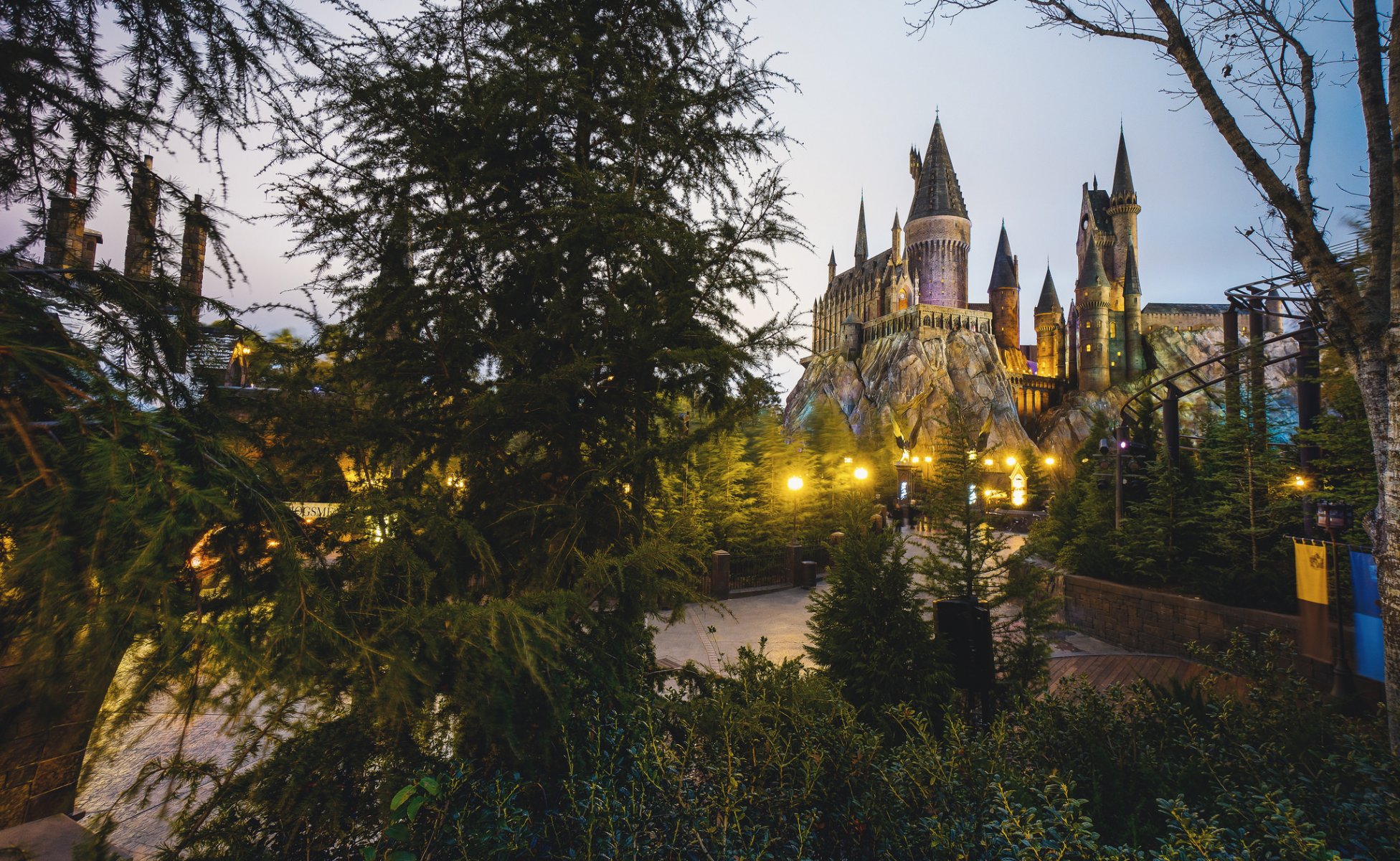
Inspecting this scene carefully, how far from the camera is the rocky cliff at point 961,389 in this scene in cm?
5953

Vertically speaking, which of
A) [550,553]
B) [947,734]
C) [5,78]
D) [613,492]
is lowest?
[947,734]

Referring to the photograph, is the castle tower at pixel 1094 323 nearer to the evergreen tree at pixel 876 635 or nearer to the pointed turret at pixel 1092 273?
the pointed turret at pixel 1092 273

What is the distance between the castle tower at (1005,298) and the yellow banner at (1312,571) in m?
70.5

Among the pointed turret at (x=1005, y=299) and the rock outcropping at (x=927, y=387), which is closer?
the rock outcropping at (x=927, y=387)

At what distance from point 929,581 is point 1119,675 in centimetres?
333

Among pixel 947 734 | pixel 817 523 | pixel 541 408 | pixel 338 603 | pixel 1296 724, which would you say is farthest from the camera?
pixel 817 523

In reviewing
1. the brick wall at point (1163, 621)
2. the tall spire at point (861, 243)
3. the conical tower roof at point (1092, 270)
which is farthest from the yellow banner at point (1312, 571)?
the tall spire at point (861, 243)

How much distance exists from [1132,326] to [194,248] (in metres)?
78.8

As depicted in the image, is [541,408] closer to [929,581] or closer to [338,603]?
[338,603]

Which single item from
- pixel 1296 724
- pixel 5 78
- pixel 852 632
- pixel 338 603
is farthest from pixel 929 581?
pixel 5 78

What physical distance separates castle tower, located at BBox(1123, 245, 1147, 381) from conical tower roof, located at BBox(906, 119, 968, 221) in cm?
2047

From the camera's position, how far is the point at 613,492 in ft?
11.9

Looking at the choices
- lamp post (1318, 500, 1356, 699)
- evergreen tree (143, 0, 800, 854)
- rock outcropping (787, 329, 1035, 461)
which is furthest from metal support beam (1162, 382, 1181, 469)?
rock outcropping (787, 329, 1035, 461)

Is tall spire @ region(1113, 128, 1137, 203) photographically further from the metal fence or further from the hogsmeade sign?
the hogsmeade sign
